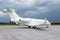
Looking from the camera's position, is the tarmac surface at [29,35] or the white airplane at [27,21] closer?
the tarmac surface at [29,35]

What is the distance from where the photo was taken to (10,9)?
1865 inches

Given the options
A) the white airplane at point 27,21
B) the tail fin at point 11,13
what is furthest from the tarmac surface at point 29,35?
the tail fin at point 11,13

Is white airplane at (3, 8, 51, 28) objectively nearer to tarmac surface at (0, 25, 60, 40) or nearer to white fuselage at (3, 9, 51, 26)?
white fuselage at (3, 9, 51, 26)

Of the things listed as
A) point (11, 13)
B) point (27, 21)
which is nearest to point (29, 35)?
point (27, 21)

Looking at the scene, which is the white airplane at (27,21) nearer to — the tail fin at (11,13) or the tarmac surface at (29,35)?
the tail fin at (11,13)

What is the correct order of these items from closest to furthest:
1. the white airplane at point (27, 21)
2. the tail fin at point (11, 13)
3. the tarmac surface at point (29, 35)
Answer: the tarmac surface at point (29, 35) → the white airplane at point (27, 21) → the tail fin at point (11, 13)

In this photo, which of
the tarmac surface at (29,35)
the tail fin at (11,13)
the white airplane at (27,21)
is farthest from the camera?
the tail fin at (11,13)

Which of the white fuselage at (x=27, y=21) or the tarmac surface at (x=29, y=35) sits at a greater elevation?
the white fuselage at (x=27, y=21)

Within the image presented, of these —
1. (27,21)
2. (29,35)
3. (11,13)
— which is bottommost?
(29,35)

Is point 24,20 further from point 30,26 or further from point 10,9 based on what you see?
point 10,9

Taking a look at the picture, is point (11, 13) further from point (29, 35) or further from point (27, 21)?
point (29, 35)

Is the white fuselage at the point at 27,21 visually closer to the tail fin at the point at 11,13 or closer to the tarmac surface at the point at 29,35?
the tail fin at the point at 11,13

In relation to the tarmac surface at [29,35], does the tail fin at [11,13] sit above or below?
above

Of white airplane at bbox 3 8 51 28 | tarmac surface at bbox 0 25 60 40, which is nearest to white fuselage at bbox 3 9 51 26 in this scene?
white airplane at bbox 3 8 51 28
